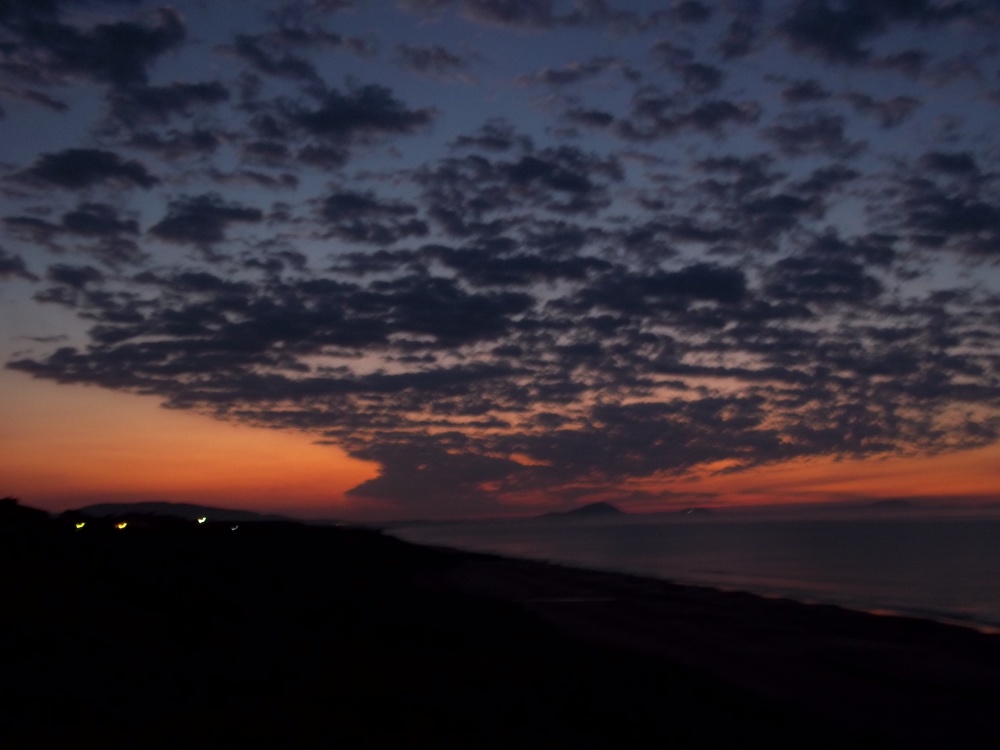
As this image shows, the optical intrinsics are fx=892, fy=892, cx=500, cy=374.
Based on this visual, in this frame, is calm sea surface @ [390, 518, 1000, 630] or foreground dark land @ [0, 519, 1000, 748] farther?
calm sea surface @ [390, 518, 1000, 630]

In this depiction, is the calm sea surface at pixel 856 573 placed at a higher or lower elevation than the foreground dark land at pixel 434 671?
higher

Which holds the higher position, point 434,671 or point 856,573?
point 856,573

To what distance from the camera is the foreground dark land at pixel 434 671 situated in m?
11.3

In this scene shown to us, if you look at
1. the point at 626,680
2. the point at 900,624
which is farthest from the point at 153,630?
the point at 900,624

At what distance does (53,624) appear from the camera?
1575cm

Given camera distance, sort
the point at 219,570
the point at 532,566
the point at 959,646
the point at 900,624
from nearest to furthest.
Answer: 1. the point at 959,646
2. the point at 900,624
3. the point at 219,570
4. the point at 532,566

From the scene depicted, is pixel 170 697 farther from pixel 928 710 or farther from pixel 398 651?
pixel 928 710

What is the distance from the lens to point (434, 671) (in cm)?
1523

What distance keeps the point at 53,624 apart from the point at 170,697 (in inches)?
195

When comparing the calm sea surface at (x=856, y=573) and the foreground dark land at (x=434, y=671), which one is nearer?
the foreground dark land at (x=434, y=671)

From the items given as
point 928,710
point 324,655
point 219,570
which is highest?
point 219,570

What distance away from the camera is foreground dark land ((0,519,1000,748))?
11281mm

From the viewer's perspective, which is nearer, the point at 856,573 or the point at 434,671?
the point at 434,671

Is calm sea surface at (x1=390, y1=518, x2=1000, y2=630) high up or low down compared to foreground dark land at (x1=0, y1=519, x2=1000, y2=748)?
up
